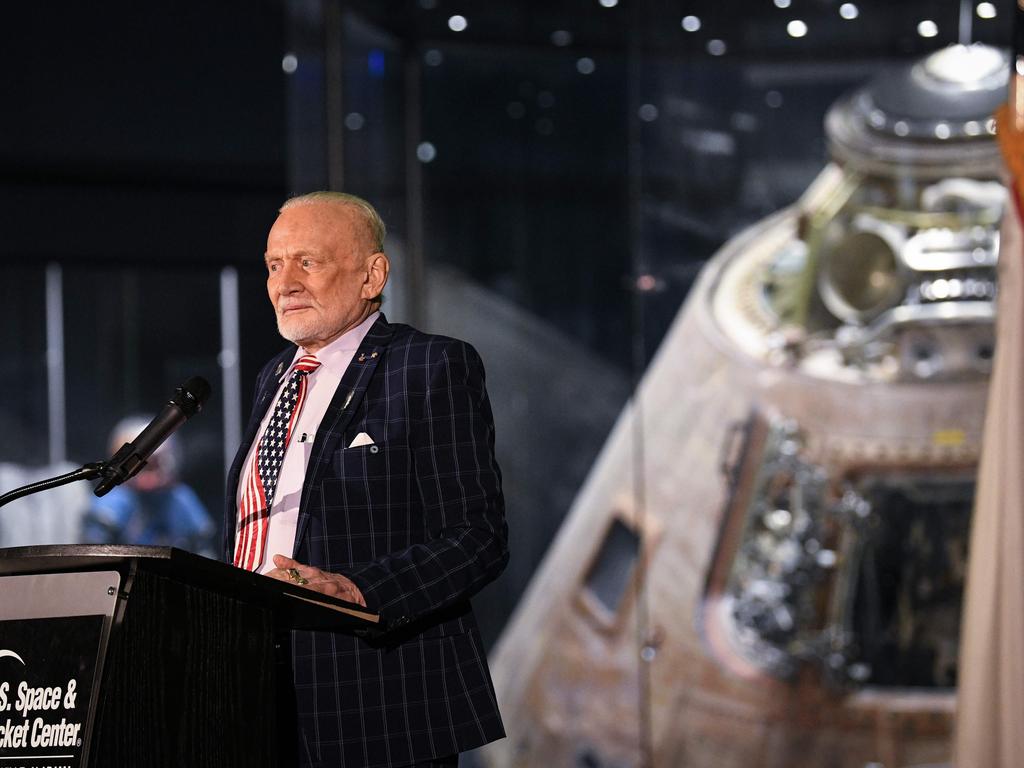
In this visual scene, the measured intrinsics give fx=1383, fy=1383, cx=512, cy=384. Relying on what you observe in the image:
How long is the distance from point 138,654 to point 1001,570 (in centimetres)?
182

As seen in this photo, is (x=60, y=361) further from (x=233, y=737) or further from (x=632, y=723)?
(x=233, y=737)

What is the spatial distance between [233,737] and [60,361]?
7.11m

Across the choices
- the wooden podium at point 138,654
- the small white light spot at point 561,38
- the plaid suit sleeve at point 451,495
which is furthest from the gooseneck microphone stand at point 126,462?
the small white light spot at point 561,38

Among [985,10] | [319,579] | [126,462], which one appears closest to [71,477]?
[126,462]

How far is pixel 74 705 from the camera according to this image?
4.50 feet

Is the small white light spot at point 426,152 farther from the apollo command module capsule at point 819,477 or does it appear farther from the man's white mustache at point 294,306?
the man's white mustache at point 294,306

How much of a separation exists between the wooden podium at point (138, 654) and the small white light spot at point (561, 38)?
11.1ft

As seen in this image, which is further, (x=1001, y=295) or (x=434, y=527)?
(x=1001, y=295)

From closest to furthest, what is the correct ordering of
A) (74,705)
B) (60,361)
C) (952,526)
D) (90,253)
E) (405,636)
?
(74,705)
(405,636)
(952,526)
(90,253)
(60,361)

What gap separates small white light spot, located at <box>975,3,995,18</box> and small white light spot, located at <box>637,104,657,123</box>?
3.32 ft

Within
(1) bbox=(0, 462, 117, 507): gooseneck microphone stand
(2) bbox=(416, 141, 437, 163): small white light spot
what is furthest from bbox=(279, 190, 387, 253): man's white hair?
(2) bbox=(416, 141, 437, 163): small white light spot

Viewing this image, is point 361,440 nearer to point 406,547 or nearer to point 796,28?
point 406,547

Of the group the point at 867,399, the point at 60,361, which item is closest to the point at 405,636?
the point at 867,399

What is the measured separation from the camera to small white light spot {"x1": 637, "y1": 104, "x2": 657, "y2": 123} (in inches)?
174
